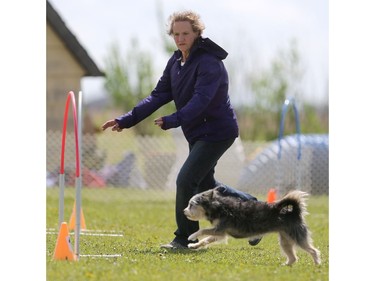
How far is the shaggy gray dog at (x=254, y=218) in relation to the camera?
6.64 metres

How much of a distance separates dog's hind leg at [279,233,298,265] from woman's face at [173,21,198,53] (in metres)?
1.83

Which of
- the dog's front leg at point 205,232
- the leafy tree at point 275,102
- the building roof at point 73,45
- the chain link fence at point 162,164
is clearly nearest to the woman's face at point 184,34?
the dog's front leg at point 205,232

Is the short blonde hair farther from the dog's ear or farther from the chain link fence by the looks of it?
the chain link fence

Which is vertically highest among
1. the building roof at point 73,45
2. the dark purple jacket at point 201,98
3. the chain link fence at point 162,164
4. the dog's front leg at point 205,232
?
the building roof at point 73,45

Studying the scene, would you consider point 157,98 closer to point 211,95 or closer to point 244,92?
point 211,95

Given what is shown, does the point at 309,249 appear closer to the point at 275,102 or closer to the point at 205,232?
the point at 205,232

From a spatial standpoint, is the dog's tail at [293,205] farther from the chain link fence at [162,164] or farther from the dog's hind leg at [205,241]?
the chain link fence at [162,164]

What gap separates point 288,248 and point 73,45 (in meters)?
14.0

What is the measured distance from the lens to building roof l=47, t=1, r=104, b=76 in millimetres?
19188

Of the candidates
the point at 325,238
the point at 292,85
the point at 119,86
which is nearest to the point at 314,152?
the point at 325,238

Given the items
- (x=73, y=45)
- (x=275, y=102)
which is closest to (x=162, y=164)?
(x=73, y=45)

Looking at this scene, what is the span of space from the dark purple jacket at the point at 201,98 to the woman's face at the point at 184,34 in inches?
2.3

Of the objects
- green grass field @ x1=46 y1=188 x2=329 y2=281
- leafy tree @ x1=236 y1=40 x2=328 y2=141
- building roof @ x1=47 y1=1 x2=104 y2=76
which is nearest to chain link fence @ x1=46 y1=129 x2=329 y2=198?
building roof @ x1=47 y1=1 x2=104 y2=76

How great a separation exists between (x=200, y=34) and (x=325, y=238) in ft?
11.1
